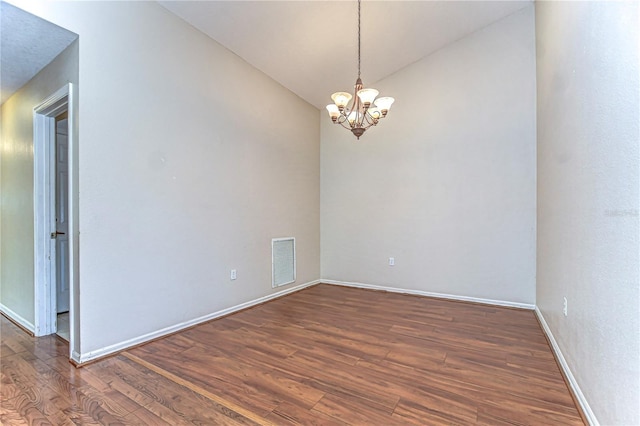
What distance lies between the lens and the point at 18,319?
3053 mm

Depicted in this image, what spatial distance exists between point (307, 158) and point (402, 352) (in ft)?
10.5

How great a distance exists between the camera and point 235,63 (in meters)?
3.46

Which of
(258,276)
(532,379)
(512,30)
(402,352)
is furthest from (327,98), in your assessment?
(532,379)

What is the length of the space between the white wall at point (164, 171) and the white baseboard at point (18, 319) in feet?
3.82

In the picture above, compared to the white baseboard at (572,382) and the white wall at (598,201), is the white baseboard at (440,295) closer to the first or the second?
the white baseboard at (572,382)

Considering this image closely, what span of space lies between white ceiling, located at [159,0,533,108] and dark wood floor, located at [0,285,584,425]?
10.0ft

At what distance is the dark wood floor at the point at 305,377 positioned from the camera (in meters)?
1.65

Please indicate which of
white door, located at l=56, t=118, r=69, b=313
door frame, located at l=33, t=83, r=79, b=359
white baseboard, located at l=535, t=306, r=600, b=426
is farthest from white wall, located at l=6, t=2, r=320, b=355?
white baseboard, located at l=535, t=306, r=600, b=426

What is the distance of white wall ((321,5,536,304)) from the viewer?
3555 millimetres

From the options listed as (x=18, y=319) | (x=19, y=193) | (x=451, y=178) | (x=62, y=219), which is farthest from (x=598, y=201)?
(x=18, y=319)

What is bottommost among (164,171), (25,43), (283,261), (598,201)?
(283,261)

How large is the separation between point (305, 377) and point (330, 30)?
3427 millimetres

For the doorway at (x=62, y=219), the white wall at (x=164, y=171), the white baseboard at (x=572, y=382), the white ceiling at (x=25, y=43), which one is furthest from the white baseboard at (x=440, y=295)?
the white ceiling at (x=25, y=43)

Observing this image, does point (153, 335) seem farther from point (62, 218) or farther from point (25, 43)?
point (25, 43)
